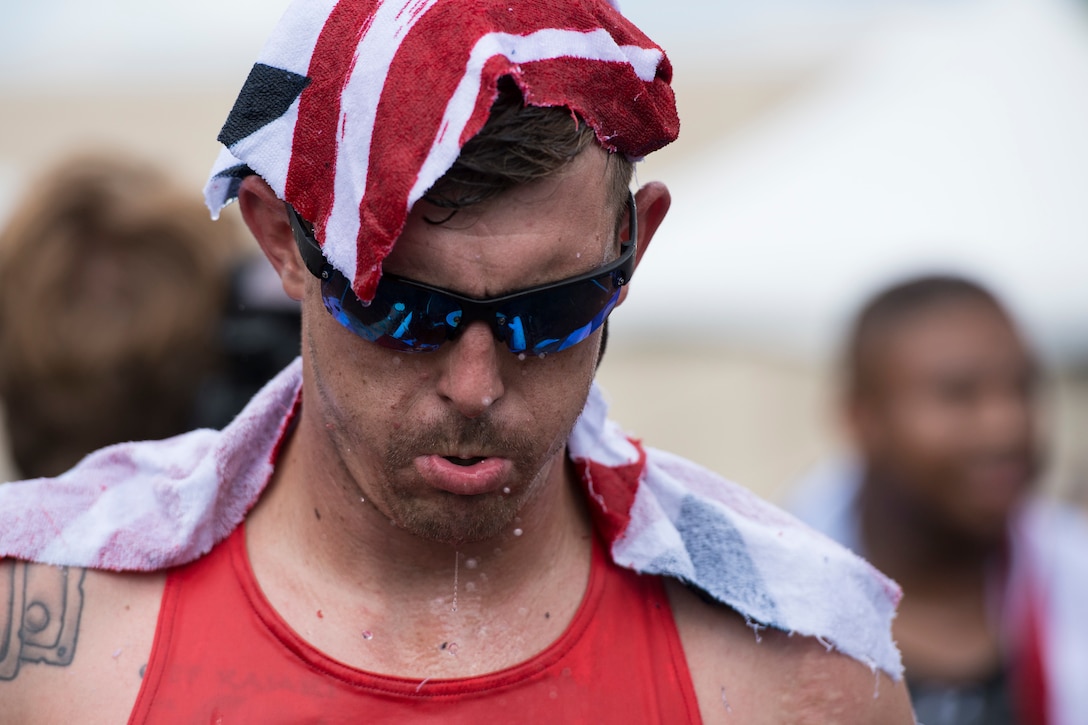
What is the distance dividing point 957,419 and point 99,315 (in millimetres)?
2487

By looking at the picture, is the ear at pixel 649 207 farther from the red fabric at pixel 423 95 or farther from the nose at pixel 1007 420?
the nose at pixel 1007 420

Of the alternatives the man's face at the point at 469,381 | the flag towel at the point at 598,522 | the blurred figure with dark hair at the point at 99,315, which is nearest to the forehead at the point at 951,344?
the flag towel at the point at 598,522

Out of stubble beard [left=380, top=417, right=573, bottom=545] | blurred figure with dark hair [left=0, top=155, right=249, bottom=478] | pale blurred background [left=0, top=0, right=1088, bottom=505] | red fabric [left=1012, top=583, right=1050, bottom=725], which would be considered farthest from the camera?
pale blurred background [left=0, top=0, right=1088, bottom=505]

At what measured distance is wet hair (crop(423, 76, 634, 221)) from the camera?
185cm

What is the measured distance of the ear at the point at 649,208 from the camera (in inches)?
85.7

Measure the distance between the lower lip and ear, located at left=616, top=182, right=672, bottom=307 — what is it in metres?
0.35

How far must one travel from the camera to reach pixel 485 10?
1.87 meters

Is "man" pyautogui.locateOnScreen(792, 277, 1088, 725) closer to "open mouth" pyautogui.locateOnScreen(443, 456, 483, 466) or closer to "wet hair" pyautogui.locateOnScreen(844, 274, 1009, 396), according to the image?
"wet hair" pyautogui.locateOnScreen(844, 274, 1009, 396)

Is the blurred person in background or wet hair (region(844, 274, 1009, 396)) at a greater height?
the blurred person in background

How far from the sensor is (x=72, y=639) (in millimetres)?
2053

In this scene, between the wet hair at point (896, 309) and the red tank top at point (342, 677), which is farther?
the wet hair at point (896, 309)

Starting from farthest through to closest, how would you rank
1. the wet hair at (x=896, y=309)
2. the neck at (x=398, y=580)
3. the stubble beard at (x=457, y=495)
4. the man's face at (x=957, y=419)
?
the wet hair at (x=896, y=309) < the man's face at (x=957, y=419) < the neck at (x=398, y=580) < the stubble beard at (x=457, y=495)

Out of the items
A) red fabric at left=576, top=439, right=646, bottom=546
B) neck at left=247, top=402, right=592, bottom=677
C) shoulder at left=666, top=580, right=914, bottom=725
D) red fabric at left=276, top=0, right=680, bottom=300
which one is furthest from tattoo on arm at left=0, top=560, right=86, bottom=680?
shoulder at left=666, top=580, right=914, bottom=725

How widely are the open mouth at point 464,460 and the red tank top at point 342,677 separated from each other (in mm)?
341
